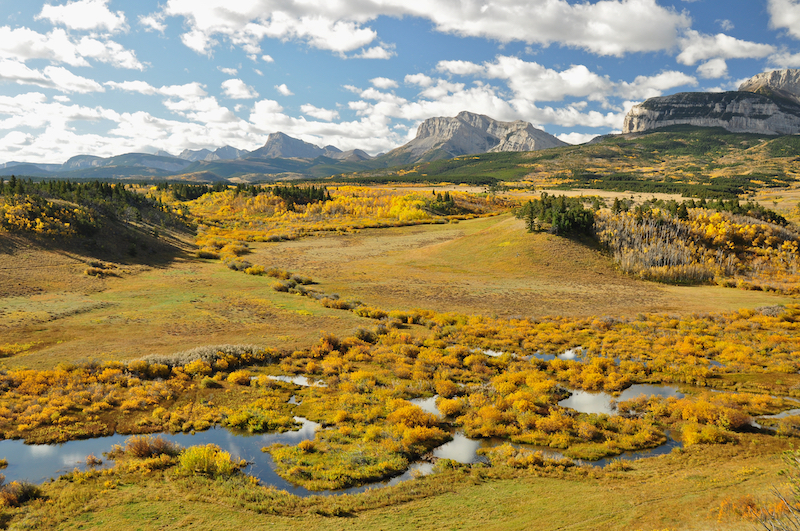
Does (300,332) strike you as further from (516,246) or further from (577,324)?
(516,246)

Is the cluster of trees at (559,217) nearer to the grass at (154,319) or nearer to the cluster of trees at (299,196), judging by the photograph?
the grass at (154,319)

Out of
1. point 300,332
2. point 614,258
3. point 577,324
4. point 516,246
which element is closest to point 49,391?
point 300,332

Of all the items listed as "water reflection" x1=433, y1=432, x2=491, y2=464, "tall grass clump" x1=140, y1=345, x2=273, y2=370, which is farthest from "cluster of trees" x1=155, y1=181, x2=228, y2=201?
"water reflection" x1=433, y1=432, x2=491, y2=464

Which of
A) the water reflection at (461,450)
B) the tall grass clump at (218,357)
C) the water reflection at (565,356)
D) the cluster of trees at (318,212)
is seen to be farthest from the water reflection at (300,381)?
the cluster of trees at (318,212)

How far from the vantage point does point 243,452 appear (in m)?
17.3

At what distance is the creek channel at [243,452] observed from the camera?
15281 mm

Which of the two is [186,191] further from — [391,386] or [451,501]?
[451,501]

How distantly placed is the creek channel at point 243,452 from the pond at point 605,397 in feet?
12.7

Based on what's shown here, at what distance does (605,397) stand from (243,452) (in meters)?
19.2

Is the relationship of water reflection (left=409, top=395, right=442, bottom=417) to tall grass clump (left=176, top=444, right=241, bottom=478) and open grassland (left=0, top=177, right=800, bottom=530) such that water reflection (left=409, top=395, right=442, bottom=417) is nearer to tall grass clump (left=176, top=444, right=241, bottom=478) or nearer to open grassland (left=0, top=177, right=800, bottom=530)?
open grassland (left=0, top=177, right=800, bottom=530)

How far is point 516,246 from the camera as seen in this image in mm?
62531

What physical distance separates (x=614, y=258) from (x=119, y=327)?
191ft

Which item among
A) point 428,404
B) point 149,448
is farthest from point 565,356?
point 149,448

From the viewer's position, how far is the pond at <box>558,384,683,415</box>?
21438 mm
